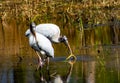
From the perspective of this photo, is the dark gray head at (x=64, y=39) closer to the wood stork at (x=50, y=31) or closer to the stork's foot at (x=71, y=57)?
the wood stork at (x=50, y=31)

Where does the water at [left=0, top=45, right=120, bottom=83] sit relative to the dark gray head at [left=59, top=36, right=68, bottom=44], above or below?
below

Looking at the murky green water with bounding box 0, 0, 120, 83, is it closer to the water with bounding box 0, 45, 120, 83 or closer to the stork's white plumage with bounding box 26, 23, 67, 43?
the water with bounding box 0, 45, 120, 83

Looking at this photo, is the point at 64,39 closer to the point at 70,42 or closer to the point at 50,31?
the point at 50,31

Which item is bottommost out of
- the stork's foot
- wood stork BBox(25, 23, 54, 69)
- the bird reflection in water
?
the bird reflection in water

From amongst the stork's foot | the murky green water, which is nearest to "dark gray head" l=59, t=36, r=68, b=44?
the murky green water

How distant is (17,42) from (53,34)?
3.85m

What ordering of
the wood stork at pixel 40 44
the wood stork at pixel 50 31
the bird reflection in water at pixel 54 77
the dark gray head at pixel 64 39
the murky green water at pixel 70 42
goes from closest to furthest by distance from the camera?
the bird reflection in water at pixel 54 77 < the murky green water at pixel 70 42 < the wood stork at pixel 40 44 < the wood stork at pixel 50 31 < the dark gray head at pixel 64 39

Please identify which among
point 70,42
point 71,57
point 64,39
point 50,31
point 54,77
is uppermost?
point 50,31

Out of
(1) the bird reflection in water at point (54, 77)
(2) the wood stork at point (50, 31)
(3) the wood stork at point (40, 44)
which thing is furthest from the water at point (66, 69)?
(2) the wood stork at point (50, 31)

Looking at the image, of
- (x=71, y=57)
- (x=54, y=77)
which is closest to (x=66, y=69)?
(x=54, y=77)

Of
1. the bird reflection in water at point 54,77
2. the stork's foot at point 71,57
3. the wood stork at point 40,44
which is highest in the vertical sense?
the wood stork at point 40,44

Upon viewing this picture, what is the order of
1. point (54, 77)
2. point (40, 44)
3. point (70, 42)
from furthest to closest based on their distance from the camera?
1. point (70, 42)
2. point (40, 44)
3. point (54, 77)

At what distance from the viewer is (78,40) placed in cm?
1532

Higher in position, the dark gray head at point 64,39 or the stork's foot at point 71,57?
the dark gray head at point 64,39
